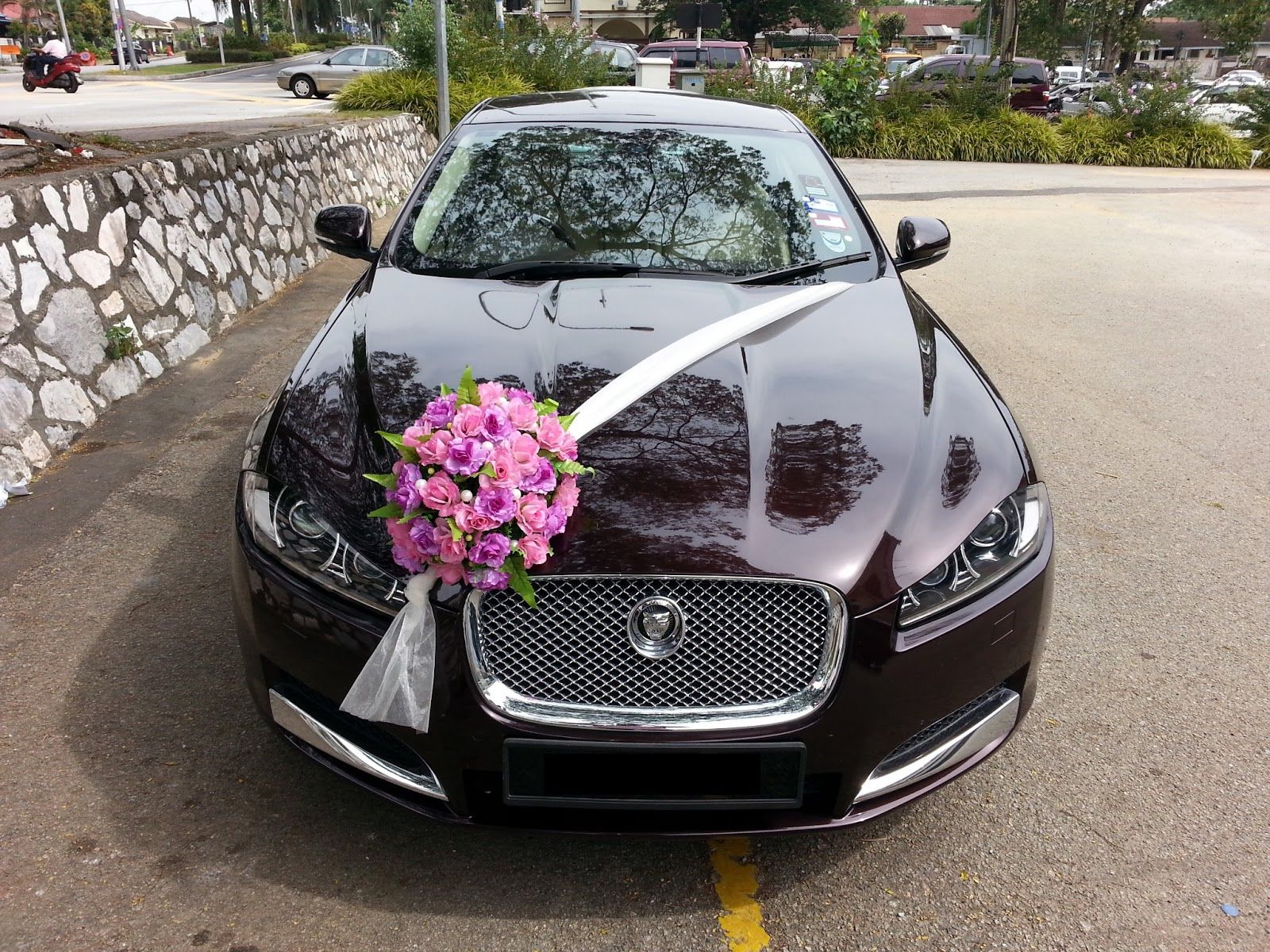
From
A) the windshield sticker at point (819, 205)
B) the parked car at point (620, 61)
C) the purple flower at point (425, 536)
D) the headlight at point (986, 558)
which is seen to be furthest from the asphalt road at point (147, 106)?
the headlight at point (986, 558)

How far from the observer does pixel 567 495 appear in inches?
80.6

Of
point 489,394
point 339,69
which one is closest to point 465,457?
point 489,394

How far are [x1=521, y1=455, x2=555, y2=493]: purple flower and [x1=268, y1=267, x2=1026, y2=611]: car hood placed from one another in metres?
0.10

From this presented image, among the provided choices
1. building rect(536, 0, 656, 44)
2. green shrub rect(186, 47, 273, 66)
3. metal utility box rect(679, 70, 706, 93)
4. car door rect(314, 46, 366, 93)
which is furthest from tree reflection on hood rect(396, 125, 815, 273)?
green shrub rect(186, 47, 273, 66)

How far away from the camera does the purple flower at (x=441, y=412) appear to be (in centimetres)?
209

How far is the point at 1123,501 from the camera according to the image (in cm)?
447

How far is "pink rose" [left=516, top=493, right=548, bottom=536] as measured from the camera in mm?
1958

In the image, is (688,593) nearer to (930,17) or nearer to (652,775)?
(652,775)

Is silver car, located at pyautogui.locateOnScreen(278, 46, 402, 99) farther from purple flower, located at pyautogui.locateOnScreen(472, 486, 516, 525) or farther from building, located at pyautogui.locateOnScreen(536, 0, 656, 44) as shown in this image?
building, located at pyautogui.locateOnScreen(536, 0, 656, 44)

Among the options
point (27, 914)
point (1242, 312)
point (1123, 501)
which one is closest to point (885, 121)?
point (1242, 312)

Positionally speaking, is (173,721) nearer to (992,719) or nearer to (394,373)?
(394,373)

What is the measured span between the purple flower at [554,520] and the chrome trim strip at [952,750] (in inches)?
32.4

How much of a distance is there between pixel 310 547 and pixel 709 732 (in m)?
0.92

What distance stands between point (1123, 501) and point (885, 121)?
53.6 feet
